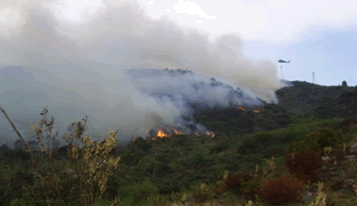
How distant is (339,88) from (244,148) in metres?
76.3

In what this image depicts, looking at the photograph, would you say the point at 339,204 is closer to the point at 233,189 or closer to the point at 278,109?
the point at 233,189

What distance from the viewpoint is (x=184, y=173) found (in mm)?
24078

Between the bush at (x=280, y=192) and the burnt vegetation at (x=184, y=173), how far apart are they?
36mm

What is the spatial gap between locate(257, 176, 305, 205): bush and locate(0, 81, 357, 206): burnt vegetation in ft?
0.12

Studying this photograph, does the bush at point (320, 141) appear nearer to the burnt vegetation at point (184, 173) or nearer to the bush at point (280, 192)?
the burnt vegetation at point (184, 173)

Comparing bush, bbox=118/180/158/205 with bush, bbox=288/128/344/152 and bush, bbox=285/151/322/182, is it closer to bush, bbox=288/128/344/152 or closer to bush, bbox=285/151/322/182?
bush, bbox=285/151/322/182

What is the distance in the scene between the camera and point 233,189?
13500 mm

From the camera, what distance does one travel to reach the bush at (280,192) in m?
10.6

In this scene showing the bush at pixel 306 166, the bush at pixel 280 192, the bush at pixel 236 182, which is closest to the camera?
the bush at pixel 280 192

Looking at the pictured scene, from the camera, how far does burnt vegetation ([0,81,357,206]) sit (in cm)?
508

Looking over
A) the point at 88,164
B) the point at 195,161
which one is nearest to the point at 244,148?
the point at 195,161

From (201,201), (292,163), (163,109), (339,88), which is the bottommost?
(201,201)

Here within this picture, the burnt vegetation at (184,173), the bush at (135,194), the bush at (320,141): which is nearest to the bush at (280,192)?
the burnt vegetation at (184,173)

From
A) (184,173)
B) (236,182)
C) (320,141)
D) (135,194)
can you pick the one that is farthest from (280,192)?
(184,173)
